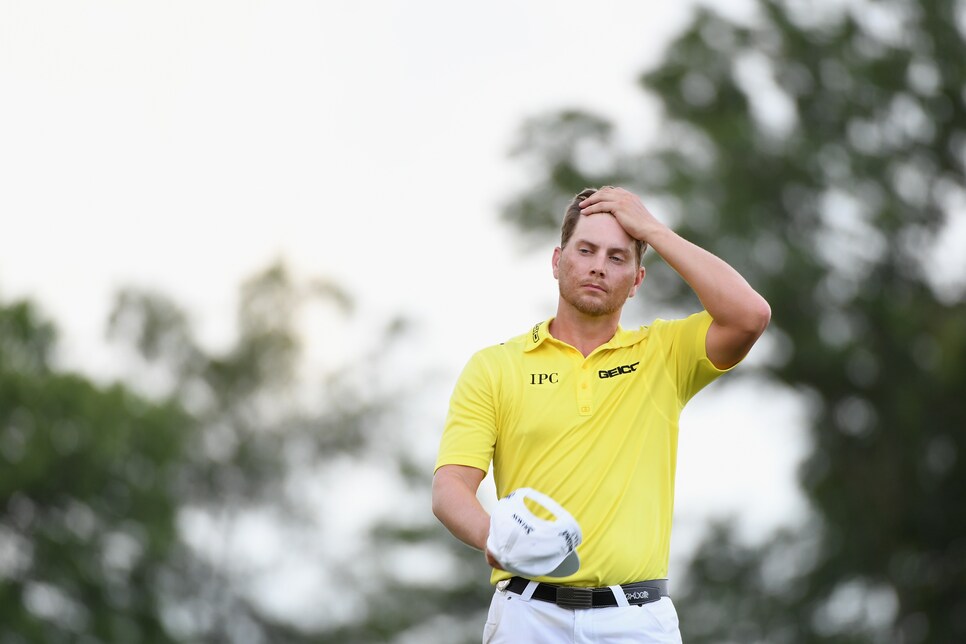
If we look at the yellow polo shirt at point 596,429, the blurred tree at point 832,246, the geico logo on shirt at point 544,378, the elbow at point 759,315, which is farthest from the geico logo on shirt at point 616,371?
the blurred tree at point 832,246

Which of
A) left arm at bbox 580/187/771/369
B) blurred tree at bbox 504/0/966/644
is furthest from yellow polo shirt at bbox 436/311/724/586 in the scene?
blurred tree at bbox 504/0/966/644

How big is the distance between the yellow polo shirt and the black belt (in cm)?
3

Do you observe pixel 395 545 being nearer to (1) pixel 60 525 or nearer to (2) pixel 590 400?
(1) pixel 60 525

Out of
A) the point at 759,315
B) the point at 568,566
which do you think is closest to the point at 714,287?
the point at 759,315

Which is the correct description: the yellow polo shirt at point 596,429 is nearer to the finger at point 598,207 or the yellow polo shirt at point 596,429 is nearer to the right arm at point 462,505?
the right arm at point 462,505

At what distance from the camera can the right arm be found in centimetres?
516

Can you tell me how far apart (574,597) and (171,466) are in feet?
99.4

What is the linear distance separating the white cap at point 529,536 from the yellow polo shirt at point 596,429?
1.72 feet

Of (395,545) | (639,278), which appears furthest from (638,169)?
(639,278)

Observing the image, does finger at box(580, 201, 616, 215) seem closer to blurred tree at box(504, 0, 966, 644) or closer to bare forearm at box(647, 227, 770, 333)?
bare forearm at box(647, 227, 770, 333)

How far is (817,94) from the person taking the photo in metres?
28.3

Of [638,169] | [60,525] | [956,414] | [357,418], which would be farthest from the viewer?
[357,418]

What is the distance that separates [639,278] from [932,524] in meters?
22.0

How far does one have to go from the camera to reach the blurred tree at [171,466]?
32688mm
